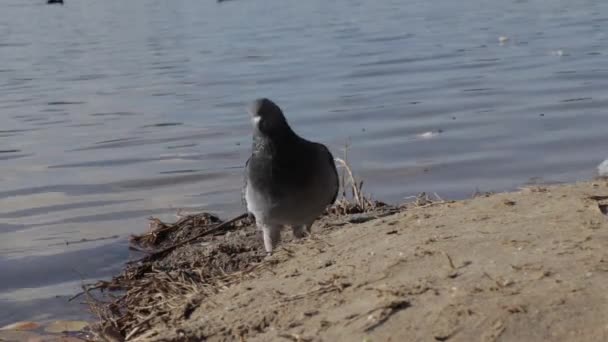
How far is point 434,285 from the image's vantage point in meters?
3.71

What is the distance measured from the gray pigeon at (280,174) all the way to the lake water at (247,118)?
4.81ft

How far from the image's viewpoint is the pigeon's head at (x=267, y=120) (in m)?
5.21

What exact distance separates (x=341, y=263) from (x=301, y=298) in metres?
0.46

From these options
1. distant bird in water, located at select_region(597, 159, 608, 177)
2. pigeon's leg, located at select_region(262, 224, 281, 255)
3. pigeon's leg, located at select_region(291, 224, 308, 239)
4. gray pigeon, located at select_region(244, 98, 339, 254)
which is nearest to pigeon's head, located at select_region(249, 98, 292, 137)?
gray pigeon, located at select_region(244, 98, 339, 254)

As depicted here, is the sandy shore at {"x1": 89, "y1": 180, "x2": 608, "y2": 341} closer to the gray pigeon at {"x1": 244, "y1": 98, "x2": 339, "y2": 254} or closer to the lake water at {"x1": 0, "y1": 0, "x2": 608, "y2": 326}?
the gray pigeon at {"x1": 244, "y1": 98, "x2": 339, "y2": 254}

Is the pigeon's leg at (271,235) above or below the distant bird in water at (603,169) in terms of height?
above

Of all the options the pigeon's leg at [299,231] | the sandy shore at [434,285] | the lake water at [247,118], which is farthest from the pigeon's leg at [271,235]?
the lake water at [247,118]

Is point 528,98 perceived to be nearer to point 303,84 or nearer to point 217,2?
point 303,84

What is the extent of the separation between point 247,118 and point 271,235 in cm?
610

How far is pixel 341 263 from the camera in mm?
4332

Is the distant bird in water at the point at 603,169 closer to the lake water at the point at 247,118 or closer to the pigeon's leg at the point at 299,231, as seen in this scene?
the lake water at the point at 247,118

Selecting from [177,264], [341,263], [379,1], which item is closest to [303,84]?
[177,264]

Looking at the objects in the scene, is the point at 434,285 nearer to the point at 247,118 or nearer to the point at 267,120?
the point at 267,120

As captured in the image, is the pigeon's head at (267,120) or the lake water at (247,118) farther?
the lake water at (247,118)
